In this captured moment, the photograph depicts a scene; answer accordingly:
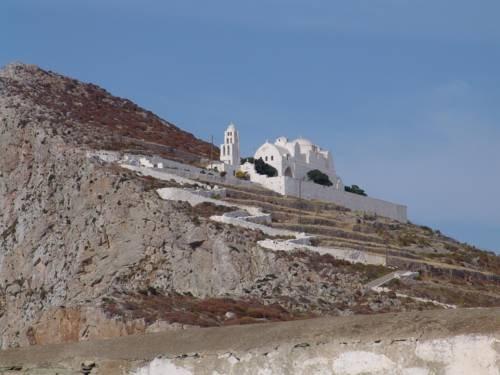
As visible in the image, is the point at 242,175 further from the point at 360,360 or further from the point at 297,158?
the point at 360,360

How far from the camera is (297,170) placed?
93500 mm

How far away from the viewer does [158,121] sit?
114 m

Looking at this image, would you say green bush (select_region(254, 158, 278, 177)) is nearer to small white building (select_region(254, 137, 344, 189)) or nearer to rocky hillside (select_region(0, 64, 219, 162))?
small white building (select_region(254, 137, 344, 189))

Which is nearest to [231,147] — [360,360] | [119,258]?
[119,258]

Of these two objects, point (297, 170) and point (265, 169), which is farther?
point (297, 170)

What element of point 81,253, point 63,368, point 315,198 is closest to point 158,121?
point 315,198

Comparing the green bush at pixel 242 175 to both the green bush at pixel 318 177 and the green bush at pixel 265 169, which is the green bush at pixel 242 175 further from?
the green bush at pixel 318 177

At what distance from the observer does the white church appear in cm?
8762

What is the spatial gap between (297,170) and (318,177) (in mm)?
1878

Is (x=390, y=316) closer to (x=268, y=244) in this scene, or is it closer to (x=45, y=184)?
(x=268, y=244)

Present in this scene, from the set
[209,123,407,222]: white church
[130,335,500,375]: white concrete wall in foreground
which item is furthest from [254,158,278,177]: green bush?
[130,335,500,375]: white concrete wall in foreground

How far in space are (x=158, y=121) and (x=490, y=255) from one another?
4204cm

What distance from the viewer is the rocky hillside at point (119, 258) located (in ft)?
168

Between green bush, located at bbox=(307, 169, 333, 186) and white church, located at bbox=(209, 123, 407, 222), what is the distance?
371 mm
